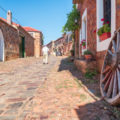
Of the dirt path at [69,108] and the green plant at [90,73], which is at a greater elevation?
the green plant at [90,73]

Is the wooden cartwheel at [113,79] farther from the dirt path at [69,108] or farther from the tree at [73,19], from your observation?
the tree at [73,19]

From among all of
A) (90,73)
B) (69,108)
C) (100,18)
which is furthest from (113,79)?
(100,18)

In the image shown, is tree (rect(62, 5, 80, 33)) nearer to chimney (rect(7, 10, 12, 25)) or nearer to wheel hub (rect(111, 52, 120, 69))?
wheel hub (rect(111, 52, 120, 69))

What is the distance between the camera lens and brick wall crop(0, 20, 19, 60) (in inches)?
447

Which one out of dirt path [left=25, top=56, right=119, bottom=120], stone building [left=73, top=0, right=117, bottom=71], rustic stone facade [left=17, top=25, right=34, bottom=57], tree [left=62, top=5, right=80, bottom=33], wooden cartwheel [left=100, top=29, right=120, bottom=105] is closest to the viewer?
dirt path [left=25, top=56, right=119, bottom=120]

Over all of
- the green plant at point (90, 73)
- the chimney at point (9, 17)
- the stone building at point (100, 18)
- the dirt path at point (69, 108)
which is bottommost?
the dirt path at point (69, 108)

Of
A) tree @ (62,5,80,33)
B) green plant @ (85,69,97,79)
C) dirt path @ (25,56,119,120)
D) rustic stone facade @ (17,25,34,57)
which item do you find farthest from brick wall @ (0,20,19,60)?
dirt path @ (25,56,119,120)

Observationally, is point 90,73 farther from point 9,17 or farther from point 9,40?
point 9,17

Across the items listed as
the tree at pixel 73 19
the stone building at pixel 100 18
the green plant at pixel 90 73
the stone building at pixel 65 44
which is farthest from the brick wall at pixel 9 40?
the green plant at pixel 90 73

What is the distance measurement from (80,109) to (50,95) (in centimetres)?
88

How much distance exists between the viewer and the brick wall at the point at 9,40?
1135 cm

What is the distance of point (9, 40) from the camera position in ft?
41.5

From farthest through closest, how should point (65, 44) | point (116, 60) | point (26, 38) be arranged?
point (65, 44)
point (26, 38)
point (116, 60)

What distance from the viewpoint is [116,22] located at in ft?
10.6
